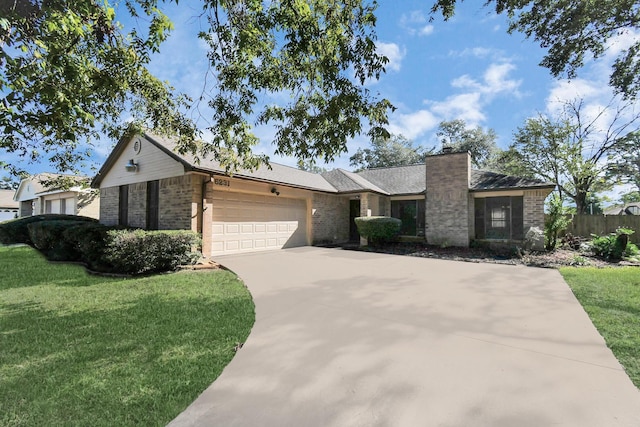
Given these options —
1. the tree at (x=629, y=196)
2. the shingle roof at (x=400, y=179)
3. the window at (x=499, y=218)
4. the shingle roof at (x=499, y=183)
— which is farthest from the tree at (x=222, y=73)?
the tree at (x=629, y=196)

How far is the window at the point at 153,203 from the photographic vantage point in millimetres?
11406

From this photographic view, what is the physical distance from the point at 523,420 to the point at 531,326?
2.36 metres

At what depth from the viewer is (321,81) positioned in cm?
565

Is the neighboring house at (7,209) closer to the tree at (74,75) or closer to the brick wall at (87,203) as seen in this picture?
the brick wall at (87,203)

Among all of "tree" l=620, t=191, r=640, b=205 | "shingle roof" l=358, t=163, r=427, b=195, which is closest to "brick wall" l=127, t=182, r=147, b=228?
"shingle roof" l=358, t=163, r=427, b=195

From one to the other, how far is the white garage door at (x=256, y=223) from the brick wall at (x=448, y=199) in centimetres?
629

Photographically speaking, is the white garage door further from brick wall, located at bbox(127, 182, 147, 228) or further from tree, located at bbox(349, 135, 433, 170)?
tree, located at bbox(349, 135, 433, 170)

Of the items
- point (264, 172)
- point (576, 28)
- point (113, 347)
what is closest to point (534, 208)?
point (576, 28)

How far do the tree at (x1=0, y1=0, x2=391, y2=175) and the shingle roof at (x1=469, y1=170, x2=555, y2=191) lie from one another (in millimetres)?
10159

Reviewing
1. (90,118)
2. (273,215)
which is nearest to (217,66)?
(90,118)

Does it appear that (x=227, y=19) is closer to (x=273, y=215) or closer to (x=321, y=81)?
(x=321, y=81)

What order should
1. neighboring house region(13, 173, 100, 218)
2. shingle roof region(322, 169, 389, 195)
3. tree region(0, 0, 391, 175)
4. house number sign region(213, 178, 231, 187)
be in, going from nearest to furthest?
tree region(0, 0, 391, 175) → house number sign region(213, 178, 231, 187) → shingle roof region(322, 169, 389, 195) → neighboring house region(13, 173, 100, 218)

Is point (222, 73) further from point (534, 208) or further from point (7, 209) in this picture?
point (7, 209)

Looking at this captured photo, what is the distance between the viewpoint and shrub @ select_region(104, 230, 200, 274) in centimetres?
726
